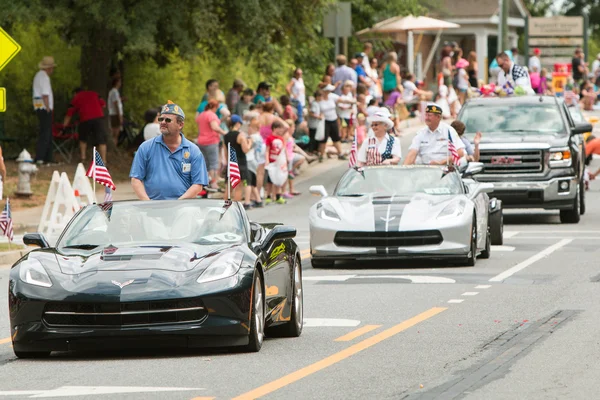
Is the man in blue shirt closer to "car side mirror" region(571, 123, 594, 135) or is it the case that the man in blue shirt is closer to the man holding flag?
the man holding flag

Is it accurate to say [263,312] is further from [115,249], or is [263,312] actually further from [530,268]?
[530,268]

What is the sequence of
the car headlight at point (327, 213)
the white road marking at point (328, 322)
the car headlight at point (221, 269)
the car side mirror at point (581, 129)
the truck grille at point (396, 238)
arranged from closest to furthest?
the car headlight at point (221, 269)
the white road marking at point (328, 322)
the truck grille at point (396, 238)
the car headlight at point (327, 213)
the car side mirror at point (581, 129)

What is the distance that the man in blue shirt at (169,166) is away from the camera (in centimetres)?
1288

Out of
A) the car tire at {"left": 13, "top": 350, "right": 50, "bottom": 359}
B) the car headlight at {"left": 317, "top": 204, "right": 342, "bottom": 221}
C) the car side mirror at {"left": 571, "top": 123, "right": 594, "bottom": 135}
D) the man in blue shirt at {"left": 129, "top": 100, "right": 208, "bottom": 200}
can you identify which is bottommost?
the car headlight at {"left": 317, "top": 204, "right": 342, "bottom": 221}

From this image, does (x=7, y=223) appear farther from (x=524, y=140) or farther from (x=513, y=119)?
(x=513, y=119)

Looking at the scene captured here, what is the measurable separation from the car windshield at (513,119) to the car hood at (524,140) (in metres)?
0.17

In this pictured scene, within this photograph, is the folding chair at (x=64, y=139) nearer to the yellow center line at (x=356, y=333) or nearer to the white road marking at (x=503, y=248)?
the white road marking at (x=503, y=248)

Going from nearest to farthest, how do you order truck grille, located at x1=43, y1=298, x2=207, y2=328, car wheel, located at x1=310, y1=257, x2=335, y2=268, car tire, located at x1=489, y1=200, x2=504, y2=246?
1. truck grille, located at x1=43, y1=298, x2=207, y2=328
2. car wheel, located at x1=310, y1=257, x2=335, y2=268
3. car tire, located at x1=489, y1=200, x2=504, y2=246

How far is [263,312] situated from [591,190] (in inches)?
889

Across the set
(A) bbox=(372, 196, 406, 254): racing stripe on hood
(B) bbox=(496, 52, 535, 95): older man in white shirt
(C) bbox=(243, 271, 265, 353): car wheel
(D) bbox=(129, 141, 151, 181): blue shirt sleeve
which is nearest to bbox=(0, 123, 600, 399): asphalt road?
(C) bbox=(243, 271, 265, 353): car wheel

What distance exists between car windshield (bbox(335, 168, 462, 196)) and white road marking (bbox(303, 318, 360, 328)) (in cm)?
538

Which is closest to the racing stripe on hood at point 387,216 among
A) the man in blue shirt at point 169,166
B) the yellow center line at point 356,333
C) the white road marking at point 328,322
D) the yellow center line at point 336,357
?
the yellow center line at point 336,357

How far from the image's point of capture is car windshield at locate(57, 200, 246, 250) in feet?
36.5

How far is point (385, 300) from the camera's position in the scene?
14289mm
